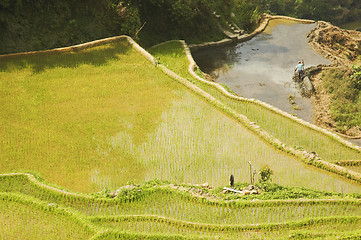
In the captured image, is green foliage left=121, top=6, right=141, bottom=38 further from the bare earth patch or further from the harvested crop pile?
the harvested crop pile

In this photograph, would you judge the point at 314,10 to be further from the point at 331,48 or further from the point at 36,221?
the point at 36,221

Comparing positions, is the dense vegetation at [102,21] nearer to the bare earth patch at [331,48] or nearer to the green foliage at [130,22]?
the green foliage at [130,22]

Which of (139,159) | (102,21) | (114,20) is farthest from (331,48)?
(139,159)

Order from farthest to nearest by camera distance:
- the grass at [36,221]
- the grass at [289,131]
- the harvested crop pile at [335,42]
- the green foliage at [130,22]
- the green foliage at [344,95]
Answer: the harvested crop pile at [335,42] → the green foliage at [130,22] → the green foliage at [344,95] → the grass at [289,131] → the grass at [36,221]

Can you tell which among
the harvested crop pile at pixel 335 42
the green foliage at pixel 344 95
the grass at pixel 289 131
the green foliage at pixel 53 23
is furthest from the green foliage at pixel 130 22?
the harvested crop pile at pixel 335 42

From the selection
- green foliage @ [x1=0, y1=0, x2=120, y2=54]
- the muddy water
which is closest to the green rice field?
green foliage @ [x1=0, y1=0, x2=120, y2=54]

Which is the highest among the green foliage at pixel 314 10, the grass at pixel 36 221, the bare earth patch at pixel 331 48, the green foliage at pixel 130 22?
the green foliage at pixel 314 10
